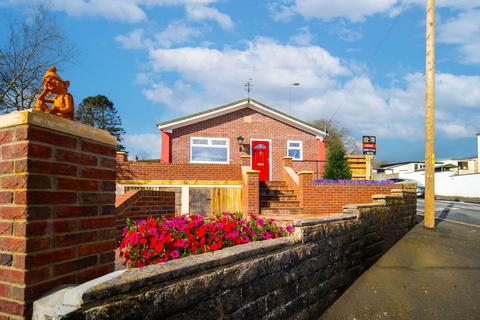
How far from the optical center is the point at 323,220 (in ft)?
15.9

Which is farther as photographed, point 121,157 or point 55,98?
point 121,157

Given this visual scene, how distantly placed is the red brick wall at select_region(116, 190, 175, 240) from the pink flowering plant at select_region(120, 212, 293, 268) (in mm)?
2125

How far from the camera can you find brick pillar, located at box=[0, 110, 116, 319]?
1.82 metres

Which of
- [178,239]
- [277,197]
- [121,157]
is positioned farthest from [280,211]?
[178,239]

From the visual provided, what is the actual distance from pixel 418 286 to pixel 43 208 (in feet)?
19.0

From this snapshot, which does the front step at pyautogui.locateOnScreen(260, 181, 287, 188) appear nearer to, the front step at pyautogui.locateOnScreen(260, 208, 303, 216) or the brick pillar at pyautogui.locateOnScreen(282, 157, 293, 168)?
the brick pillar at pyautogui.locateOnScreen(282, 157, 293, 168)

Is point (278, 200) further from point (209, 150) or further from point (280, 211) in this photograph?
point (209, 150)

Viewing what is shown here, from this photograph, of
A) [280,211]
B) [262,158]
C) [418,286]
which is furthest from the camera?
[262,158]

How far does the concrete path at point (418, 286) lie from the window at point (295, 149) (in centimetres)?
1039

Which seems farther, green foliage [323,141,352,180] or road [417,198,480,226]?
green foliage [323,141,352,180]

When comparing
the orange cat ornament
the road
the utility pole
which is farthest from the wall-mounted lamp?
the orange cat ornament

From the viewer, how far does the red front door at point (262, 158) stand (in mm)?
17684

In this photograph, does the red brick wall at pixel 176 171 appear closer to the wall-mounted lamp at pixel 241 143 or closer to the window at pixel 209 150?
the window at pixel 209 150

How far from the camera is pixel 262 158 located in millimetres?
17859
